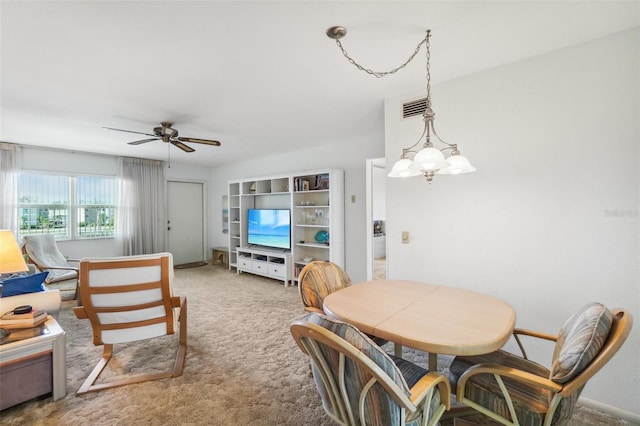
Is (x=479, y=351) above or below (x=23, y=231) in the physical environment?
below

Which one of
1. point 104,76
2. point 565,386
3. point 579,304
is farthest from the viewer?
point 104,76

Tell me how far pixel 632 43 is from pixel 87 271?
12.2 ft

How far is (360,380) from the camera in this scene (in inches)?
41.7

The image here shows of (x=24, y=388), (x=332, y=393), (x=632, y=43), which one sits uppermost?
(x=632, y=43)

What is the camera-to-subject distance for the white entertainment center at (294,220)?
4.38 metres

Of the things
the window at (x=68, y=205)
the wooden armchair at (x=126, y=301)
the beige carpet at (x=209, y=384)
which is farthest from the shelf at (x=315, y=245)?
the window at (x=68, y=205)

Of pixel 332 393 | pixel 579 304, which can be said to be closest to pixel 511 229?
pixel 579 304

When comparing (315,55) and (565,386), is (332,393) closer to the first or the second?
(565,386)

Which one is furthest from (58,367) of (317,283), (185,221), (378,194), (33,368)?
(378,194)

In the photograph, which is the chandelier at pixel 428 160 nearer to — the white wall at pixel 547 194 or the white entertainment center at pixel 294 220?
the white wall at pixel 547 194

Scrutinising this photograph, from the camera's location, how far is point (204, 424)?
5.43 feet

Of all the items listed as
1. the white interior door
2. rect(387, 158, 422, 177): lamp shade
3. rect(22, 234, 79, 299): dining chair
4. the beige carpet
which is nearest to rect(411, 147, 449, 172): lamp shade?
rect(387, 158, 422, 177): lamp shade

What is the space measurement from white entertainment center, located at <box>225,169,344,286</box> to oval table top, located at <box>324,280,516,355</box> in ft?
7.92

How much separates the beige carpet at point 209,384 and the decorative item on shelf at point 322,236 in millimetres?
1454
